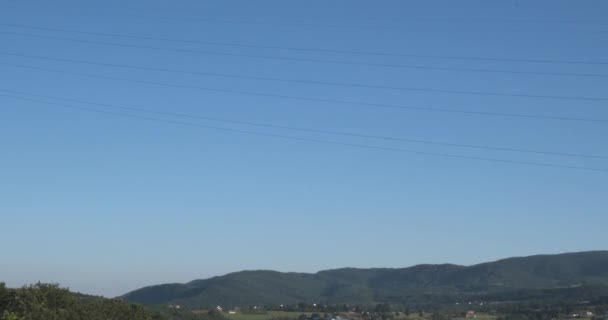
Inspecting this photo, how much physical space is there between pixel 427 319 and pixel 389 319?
9.51 meters

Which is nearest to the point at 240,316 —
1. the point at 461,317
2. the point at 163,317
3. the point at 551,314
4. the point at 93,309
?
the point at 461,317

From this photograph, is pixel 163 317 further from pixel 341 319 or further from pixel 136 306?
pixel 341 319

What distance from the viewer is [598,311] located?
17450 centimetres

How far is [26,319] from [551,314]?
140m

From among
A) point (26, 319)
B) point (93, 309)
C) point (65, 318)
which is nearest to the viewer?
point (26, 319)

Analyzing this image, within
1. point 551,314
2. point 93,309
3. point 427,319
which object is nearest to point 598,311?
point 551,314

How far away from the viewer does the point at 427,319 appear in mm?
192875

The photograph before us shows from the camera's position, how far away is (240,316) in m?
194

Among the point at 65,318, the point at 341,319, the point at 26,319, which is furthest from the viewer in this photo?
the point at 341,319

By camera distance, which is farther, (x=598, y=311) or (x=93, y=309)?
(x=598, y=311)

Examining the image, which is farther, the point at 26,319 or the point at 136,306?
the point at 136,306

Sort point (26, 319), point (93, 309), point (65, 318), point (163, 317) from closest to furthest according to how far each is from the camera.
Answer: point (26, 319), point (65, 318), point (93, 309), point (163, 317)

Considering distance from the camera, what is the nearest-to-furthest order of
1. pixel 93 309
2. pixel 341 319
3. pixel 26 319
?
pixel 26 319 → pixel 93 309 → pixel 341 319

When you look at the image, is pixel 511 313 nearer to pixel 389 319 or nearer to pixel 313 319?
pixel 389 319
